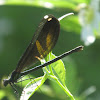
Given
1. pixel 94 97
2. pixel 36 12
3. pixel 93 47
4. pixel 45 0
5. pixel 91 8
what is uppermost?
pixel 36 12

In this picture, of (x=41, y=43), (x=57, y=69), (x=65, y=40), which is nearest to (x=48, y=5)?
(x=65, y=40)

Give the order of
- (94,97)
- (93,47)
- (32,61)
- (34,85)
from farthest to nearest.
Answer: (93,47), (94,97), (32,61), (34,85)

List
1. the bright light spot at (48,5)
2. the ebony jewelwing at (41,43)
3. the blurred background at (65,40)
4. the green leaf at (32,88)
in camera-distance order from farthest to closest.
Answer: the bright light spot at (48,5)
the blurred background at (65,40)
the ebony jewelwing at (41,43)
the green leaf at (32,88)

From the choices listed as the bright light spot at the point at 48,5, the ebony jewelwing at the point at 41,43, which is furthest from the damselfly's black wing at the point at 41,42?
the bright light spot at the point at 48,5

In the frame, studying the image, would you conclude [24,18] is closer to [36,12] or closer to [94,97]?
[36,12]

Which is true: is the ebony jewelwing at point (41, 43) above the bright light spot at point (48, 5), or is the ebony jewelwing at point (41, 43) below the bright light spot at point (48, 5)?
below

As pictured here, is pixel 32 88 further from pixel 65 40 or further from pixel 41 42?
pixel 65 40

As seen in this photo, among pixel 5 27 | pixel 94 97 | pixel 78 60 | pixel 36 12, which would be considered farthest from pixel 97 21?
pixel 5 27

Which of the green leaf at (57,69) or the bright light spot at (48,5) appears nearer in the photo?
the green leaf at (57,69)

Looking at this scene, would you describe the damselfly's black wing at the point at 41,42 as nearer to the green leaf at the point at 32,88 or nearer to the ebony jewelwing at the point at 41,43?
the ebony jewelwing at the point at 41,43
